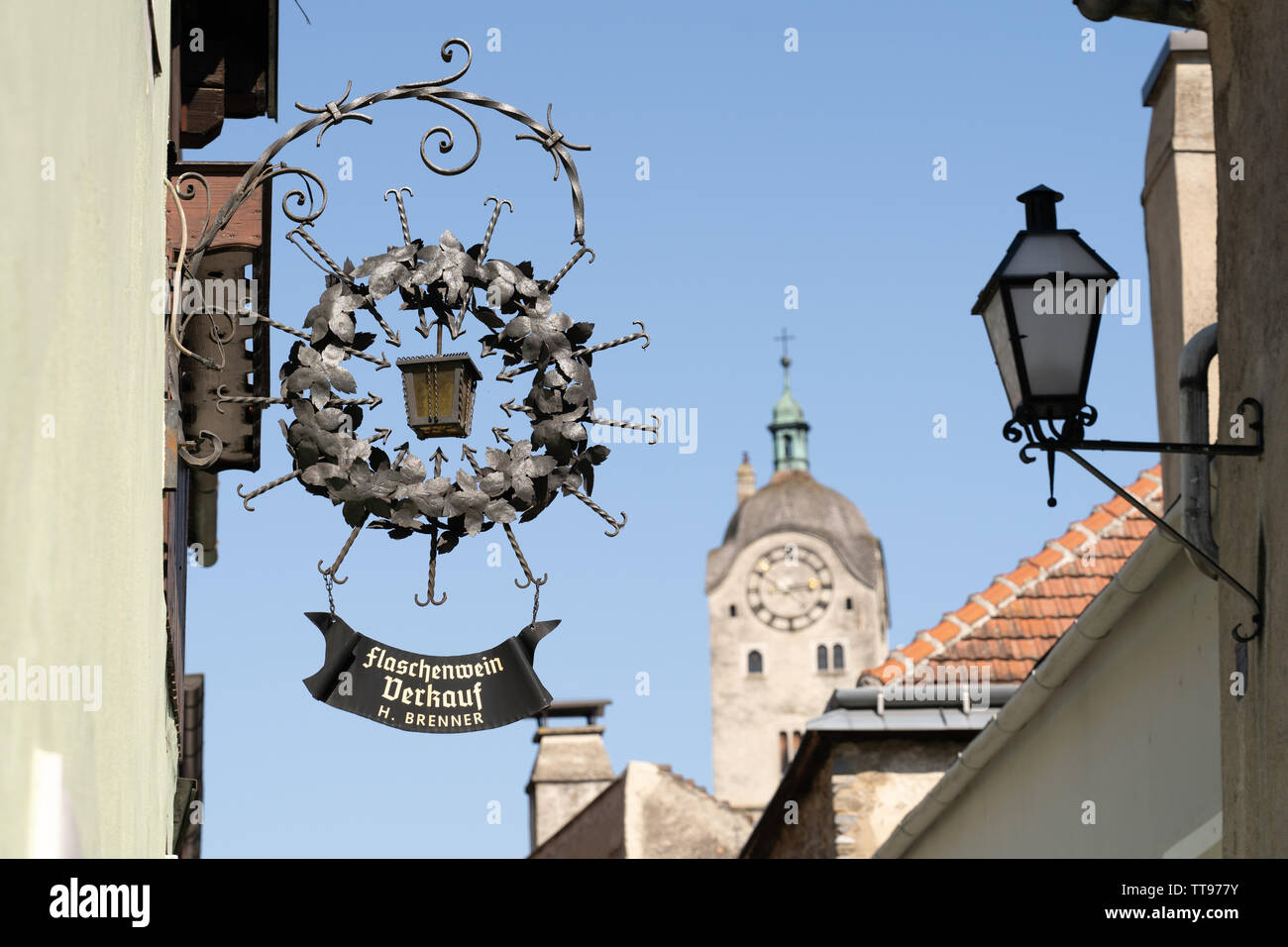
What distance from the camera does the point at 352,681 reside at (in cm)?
546

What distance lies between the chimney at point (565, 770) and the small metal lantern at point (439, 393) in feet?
93.7

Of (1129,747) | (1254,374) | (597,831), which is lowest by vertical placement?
(597,831)

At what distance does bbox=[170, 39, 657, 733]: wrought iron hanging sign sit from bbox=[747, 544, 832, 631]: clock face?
77760 mm

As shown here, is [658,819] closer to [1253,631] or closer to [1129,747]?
[1129,747]

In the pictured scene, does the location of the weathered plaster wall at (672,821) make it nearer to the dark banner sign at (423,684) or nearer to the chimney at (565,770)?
the chimney at (565,770)

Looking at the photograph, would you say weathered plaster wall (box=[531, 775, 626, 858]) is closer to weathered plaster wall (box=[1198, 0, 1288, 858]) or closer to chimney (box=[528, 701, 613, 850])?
chimney (box=[528, 701, 613, 850])

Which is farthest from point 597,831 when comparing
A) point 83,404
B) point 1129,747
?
point 83,404

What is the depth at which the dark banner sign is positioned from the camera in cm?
544

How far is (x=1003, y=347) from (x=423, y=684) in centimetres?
177

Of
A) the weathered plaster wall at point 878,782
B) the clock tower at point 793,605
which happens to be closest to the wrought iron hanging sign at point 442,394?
the weathered plaster wall at point 878,782

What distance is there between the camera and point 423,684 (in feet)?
17.9

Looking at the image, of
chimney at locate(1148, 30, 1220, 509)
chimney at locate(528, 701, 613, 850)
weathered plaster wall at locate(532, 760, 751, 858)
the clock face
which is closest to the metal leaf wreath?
chimney at locate(1148, 30, 1220, 509)

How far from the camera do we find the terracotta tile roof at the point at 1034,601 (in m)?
15.3
